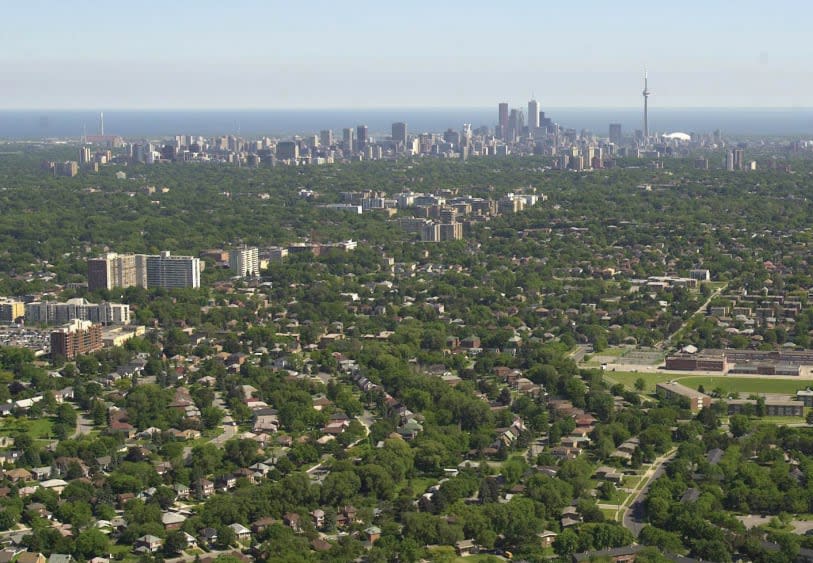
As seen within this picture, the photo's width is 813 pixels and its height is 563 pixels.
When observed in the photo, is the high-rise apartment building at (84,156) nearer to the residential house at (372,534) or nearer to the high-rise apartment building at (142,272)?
the high-rise apartment building at (142,272)

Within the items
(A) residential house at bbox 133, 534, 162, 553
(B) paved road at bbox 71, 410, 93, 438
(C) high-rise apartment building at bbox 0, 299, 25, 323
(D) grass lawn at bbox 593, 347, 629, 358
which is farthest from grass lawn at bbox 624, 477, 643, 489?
(C) high-rise apartment building at bbox 0, 299, 25, 323

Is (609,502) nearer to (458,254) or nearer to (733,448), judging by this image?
(733,448)

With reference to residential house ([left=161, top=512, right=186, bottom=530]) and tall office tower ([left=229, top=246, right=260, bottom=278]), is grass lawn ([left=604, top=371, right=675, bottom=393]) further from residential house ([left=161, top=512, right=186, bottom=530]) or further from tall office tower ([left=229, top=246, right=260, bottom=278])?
tall office tower ([left=229, top=246, right=260, bottom=278])

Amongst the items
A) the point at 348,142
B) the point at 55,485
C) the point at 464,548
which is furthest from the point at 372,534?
the point at 348,142

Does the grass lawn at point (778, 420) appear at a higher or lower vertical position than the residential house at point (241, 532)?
lower

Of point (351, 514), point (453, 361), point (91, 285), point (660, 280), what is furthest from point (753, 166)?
point (351, 514)

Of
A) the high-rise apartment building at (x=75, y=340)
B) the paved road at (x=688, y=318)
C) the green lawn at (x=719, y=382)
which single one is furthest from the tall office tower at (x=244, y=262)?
the green lawn at (x=719, y=382)

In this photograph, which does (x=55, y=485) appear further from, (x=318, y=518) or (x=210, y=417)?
(x=210, y=417)

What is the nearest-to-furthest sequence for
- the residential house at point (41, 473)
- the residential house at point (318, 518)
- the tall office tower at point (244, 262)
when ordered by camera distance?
the residential house at point (318, 518)
the residential house at point (41, 473)
the tall office tower at point (244, 262)
